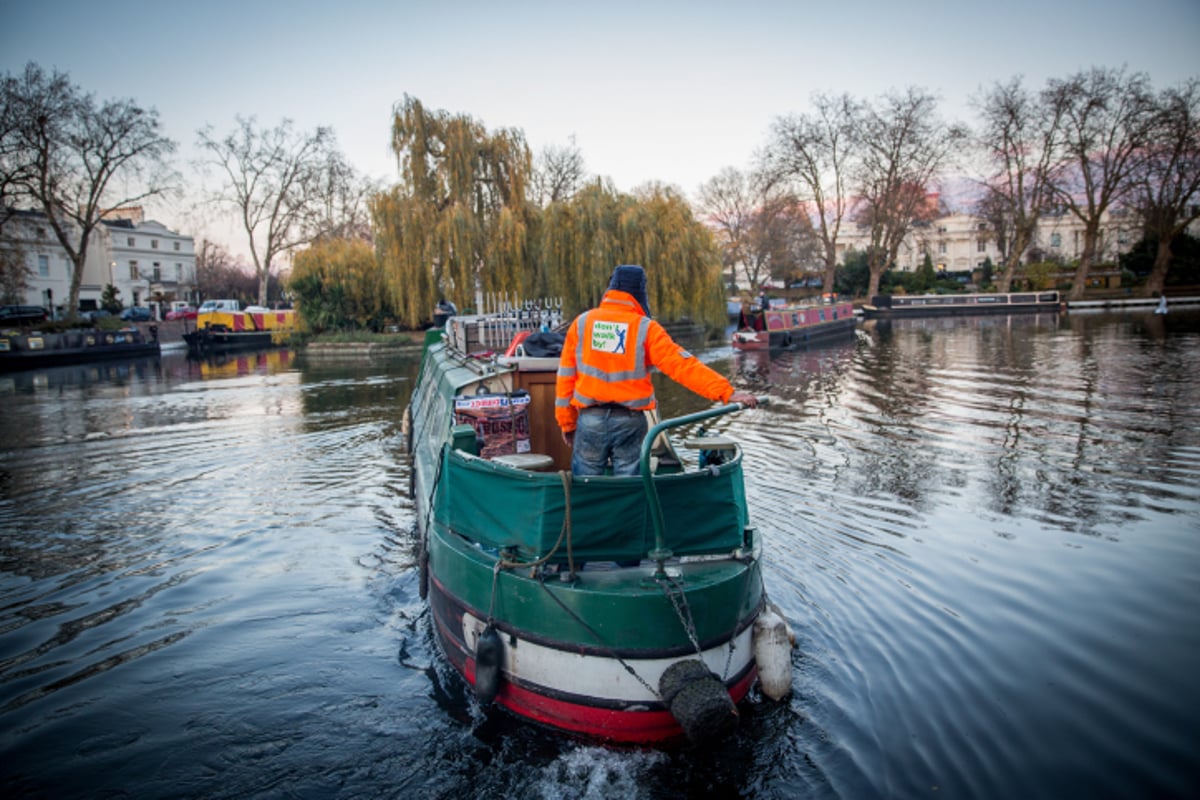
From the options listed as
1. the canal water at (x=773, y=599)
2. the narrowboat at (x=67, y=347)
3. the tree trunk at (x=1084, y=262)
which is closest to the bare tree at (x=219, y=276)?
the narrowboat at (x=67, y=347)

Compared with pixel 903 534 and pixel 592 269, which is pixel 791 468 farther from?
pixel 592 269

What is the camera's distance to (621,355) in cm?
425

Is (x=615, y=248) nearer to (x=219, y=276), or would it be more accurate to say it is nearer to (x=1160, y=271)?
(x=1160, y=271)

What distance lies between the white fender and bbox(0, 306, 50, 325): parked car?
151ft

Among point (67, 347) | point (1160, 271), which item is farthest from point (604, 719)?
point (1160, 271)

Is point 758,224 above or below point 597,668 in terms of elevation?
above

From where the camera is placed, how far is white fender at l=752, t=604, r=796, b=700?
394 cm

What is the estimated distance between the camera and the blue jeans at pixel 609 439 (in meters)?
4.38

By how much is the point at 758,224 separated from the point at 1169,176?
81.0ft

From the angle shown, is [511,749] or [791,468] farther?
[791,468]

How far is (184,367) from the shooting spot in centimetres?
2769

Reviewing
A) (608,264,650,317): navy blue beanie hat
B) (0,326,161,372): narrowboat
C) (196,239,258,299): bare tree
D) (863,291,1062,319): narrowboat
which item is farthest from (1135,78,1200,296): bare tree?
(196,239,258,299): bare tree

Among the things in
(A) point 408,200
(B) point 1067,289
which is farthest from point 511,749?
(B) point 1067,289

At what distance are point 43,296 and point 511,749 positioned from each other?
6464 cm
